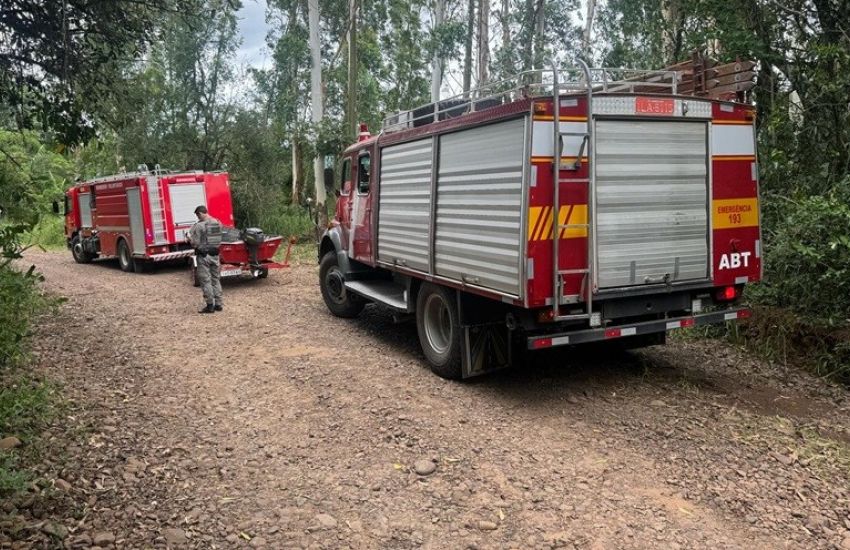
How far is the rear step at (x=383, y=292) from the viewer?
7.74 m

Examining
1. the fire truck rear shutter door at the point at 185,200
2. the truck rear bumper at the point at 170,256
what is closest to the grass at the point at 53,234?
the truck rear bumper at the point at 170,256

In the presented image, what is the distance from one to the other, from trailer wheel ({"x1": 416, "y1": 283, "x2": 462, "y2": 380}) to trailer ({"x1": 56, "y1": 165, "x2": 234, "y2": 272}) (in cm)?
963

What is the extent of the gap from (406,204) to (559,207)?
8.42 ft

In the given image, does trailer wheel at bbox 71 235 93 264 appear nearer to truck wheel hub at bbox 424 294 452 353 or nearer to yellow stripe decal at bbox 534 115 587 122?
truck wheel hub at bbox 424 294 452 353

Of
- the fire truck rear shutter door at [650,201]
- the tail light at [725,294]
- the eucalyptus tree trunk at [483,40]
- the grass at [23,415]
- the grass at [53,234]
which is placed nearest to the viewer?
the grass at [23,415]

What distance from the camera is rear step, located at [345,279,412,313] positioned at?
774cm

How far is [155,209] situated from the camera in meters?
14.9

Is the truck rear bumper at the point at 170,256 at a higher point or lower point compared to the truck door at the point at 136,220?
lower

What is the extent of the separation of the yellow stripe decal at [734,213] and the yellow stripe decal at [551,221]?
143cm

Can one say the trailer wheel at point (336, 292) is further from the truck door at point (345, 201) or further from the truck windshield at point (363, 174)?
the truck windshield at point (363, 174)

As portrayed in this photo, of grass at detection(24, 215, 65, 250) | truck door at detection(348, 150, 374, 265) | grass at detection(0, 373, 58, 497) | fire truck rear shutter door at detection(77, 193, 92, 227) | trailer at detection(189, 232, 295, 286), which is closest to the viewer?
grass at detection(0, 373, 58, 497)

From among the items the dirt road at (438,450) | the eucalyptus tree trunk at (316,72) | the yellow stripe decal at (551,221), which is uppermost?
the eucalyptus tree trunk at (316,72)

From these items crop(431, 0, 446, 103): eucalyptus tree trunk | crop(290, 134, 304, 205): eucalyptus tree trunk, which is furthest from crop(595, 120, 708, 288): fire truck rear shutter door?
crop(290, 134, 304, 205): eucalyptus tree trunk

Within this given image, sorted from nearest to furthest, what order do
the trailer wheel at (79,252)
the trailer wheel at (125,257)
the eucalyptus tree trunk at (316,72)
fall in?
the trailer wheel at (125,257) < the trailer wheel at (79,252) < the eucalyptus tree trunk at (316,72)
